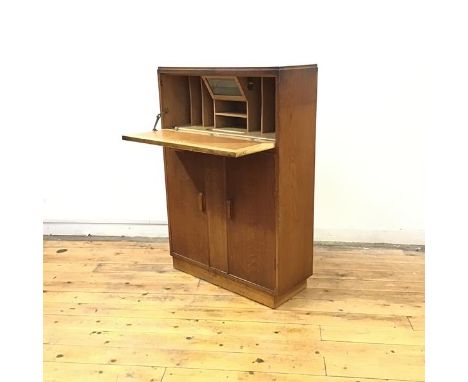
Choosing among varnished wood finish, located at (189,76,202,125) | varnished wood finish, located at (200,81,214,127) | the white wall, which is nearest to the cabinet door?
varnished wood finish, located at (200,81,214,127)

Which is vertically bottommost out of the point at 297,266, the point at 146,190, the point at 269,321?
the point at 269,321

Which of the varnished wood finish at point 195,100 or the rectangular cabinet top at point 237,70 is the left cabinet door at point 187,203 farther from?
the rectangular cabinet top at point 237,70

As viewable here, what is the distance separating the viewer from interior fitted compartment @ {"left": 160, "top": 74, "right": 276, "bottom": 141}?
246cm

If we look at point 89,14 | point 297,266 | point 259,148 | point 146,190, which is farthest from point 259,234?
point 89,14

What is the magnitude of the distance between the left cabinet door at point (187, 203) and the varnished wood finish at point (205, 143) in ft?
0.75

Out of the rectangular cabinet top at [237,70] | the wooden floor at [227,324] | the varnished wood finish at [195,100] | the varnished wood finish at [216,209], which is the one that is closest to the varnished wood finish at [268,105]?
the rectangular cabinet top at [237,70]

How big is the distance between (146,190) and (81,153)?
22.6 inches

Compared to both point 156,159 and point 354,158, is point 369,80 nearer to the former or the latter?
point 354,158

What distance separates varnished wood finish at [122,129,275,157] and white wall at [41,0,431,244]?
34.5 inches

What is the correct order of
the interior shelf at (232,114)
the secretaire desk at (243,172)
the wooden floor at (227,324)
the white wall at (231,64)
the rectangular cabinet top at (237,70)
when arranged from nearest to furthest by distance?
the wooden floor at (227,324) → the rectangular cabinet top at (237,70) → the secretaire desk at (243,172) → the interior shelf at (232,114) → the white wall at (231,64)

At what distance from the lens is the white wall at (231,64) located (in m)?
3.02

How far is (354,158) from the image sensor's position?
319cm

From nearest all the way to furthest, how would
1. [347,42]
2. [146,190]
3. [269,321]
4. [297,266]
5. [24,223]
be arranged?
[24,223] < [269,321] < [297,266] < [347,42] < [146,190]

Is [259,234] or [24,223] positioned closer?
[24,223]
